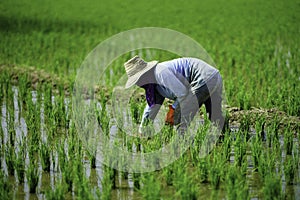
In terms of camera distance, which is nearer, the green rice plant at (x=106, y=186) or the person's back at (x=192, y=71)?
the green rice plant at (x=106, y=186)

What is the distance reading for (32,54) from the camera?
30.8 ft

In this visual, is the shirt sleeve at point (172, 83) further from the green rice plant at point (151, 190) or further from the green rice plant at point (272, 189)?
the green rice plant at point (272, 189)

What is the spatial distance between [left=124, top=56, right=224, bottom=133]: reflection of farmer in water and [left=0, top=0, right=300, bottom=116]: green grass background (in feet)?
3.27

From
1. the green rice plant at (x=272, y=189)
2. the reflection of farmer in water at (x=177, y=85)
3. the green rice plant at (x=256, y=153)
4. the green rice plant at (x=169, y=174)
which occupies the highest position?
the reflection of farmer in water at (x=177, y=85)

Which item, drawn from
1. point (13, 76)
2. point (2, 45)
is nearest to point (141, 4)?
point (2, 45)

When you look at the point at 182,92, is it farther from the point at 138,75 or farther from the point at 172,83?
the point at 138,75

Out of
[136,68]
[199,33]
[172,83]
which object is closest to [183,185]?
[172,83]

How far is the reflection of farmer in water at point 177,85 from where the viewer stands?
4.59 metres

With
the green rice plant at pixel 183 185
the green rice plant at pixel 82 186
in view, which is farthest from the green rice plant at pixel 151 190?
the green rice plant at pixel 82 186

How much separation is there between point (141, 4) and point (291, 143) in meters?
11.8

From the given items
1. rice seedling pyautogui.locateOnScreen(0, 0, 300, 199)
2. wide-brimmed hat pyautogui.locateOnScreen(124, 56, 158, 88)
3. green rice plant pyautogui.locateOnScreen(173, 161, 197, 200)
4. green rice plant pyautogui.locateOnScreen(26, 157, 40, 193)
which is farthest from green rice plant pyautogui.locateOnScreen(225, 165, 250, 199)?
green rice plant pyautogui.locateOnScreen(26, 157, 40, 193)

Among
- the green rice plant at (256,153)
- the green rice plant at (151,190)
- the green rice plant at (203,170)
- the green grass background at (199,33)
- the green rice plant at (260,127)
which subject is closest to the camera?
the green rice plant at (151,190)

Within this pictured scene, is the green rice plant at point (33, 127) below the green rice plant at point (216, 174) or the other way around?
the other way around

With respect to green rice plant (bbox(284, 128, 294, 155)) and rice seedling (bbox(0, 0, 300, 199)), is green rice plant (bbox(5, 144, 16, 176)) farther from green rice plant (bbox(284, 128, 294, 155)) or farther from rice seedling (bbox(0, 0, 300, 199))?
green rice plant (bbox(284, 128, 294, 155))
